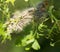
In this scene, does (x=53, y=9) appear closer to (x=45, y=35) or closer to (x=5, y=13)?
(x=45, y=35)

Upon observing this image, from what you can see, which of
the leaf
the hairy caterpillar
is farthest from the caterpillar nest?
the leaf

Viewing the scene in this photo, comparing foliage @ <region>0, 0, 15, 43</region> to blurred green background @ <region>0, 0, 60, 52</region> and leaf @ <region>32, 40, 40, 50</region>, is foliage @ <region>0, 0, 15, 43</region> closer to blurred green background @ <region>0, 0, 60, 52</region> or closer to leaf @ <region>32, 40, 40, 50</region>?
blurred green background @ <region>0, 0, 60, 52</region>

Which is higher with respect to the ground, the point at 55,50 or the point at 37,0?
the point at 37,0

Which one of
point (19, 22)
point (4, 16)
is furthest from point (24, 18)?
point (4, 16)

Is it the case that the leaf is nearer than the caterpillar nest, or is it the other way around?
the leaf

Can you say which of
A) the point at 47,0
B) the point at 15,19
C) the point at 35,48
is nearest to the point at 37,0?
the point at 47,0

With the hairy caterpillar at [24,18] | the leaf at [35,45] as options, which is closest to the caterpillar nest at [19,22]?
the hairy caterpillar at [24,18]

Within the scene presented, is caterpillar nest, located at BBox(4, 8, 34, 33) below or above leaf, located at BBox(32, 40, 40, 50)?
above

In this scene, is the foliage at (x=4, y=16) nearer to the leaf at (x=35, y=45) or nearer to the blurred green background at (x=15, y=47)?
the blurred green background at (x=15, y=47)

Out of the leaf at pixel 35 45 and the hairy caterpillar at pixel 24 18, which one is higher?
the hairy caterpillar at pixel 24 18
